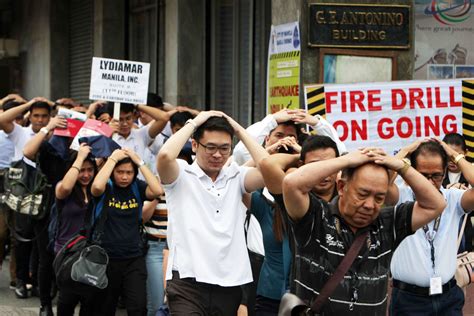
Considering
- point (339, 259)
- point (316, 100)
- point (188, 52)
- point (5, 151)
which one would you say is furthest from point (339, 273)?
point (188, 52)

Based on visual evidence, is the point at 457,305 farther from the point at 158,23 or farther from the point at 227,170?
the point at 158,23


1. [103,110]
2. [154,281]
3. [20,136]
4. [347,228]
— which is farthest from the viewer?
[103,110]

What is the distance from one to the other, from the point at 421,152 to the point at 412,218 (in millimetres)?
1143

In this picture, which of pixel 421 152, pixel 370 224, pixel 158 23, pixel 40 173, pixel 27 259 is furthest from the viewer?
pixel 158 23

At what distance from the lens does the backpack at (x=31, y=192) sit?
10.5 metres

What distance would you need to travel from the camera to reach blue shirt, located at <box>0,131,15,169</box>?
39.2 feet

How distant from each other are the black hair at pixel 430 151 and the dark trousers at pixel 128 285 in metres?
2.92

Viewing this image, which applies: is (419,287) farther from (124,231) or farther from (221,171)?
(124,231)

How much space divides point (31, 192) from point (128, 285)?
257 centimetres

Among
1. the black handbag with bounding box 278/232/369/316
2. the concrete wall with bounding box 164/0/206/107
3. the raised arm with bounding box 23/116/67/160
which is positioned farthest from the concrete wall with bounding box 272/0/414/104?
the black handbag with bounding box 278/232/369/316

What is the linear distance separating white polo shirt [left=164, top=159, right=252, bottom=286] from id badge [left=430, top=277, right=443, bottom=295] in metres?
1.14

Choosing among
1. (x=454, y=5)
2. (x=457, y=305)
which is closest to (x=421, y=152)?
(x=457, y=305)

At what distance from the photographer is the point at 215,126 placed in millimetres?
6242

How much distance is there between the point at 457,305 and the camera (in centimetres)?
654
